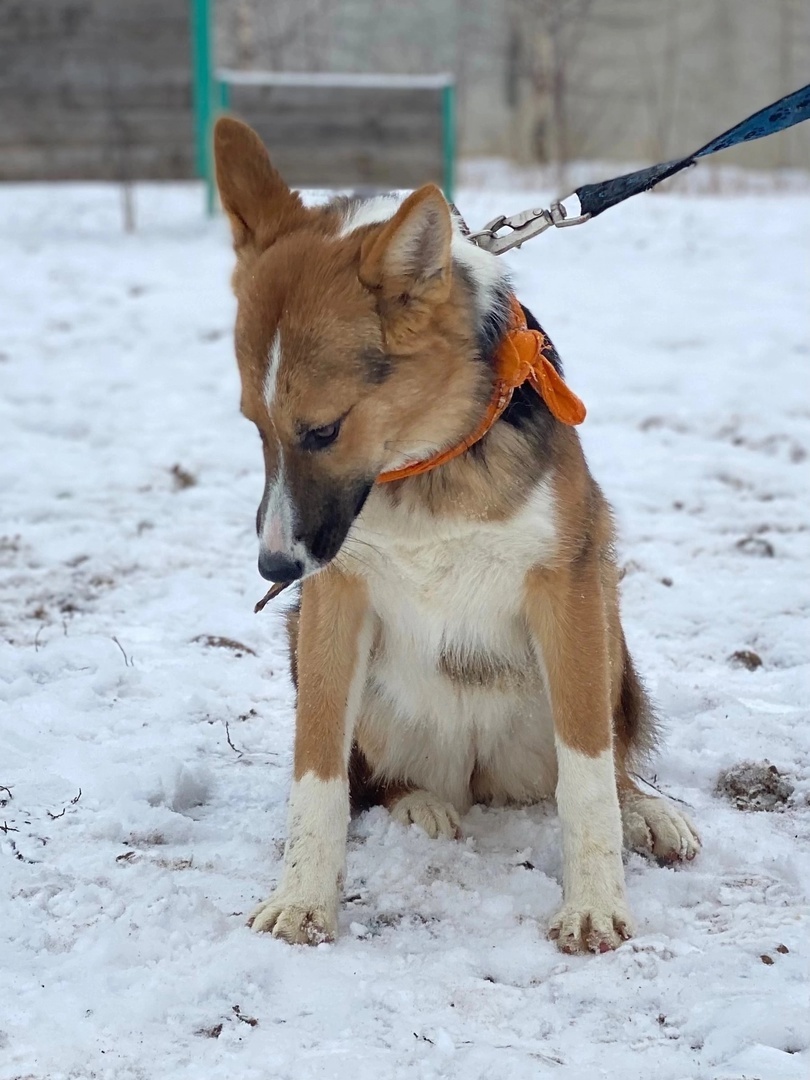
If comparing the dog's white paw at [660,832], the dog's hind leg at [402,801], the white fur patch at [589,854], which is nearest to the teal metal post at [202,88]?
the dog's hind leg at [402,801]

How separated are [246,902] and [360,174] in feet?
32.6

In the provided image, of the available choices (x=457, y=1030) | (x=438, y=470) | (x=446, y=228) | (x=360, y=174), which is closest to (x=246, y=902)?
(x=457, y=1030)

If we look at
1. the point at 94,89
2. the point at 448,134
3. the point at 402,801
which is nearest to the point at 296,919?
the point at 402,801

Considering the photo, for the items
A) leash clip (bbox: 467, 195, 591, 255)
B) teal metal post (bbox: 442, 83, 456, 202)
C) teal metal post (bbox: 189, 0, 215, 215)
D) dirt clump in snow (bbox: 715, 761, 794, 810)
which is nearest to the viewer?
leash clip (bbox: 467, 195, 591, 255)

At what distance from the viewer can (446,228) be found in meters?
2.36

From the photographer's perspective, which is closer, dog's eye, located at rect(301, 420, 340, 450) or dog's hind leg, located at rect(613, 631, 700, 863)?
dog's eye, located at rect(301, 420, 340, 450)

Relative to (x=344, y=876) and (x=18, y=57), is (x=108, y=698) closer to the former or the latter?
(x=344, y=876)

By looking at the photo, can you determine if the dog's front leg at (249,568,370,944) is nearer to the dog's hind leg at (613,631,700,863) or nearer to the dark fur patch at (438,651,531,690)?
the dark fur patch at (438,651,531,690)

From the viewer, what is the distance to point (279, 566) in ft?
7.84

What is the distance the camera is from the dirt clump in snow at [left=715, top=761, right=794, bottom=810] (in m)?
3.03

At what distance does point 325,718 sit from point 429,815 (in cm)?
42

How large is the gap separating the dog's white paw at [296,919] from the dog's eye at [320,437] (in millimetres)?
956

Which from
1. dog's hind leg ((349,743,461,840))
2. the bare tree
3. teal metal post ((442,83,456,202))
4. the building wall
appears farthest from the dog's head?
the building wall

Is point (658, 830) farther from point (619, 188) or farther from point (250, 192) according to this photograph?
point (250, 192)
